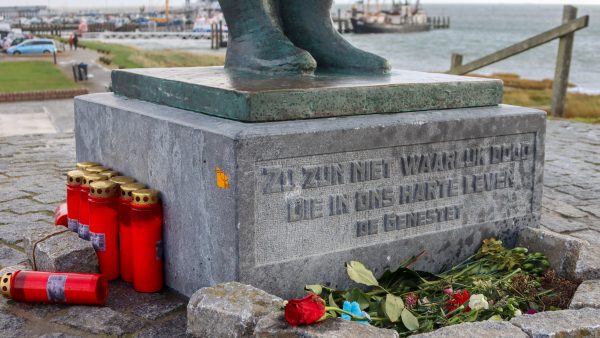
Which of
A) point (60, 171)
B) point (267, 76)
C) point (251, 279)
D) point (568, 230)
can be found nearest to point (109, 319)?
point (251, 279)

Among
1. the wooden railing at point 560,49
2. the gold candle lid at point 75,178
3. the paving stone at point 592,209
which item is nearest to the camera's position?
the gold candle lid at point 75,178

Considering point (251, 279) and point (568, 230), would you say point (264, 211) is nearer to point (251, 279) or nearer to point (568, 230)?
point (251, 279)

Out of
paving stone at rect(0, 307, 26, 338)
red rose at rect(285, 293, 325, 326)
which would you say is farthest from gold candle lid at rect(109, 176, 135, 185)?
red rose at rect(285, 293, 325, 326)

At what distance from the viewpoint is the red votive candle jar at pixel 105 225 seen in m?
3.44

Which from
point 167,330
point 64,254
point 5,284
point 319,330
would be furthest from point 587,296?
point 5,284

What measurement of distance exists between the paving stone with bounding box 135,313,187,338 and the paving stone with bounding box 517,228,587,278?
168 cm

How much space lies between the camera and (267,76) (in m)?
3.63

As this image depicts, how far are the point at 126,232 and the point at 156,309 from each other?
434 millimetres

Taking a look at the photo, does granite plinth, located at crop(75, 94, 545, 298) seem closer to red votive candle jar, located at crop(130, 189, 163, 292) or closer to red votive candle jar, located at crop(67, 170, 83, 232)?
red votive candle jar, located at crop(130, 189, 163, 292)

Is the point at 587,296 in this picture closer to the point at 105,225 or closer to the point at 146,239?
the point at 146,239

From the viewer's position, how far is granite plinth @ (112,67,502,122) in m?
3.05

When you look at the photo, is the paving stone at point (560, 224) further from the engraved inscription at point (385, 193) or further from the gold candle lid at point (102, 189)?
the gold candle lid at point (102, 189)

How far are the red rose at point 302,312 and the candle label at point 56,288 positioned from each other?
1.25 metres

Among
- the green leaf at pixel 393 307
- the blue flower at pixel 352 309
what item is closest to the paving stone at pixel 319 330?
the blue flower at pixel 352 309
